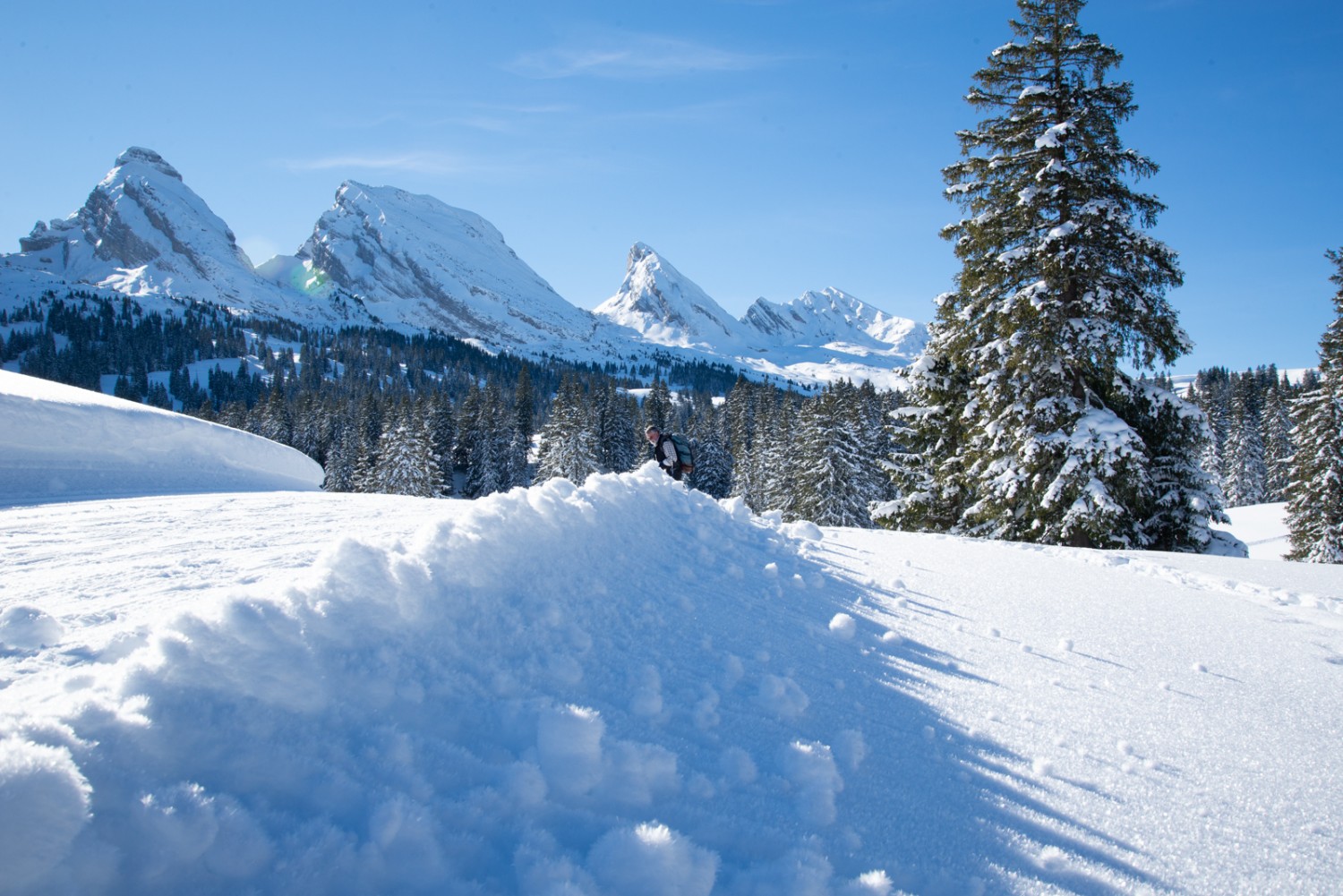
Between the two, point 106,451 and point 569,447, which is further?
point 569,447

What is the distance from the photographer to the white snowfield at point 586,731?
1604 millimetres

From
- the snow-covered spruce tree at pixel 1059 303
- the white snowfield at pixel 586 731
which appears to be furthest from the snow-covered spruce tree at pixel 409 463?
the white snowfield at pixel 586 731

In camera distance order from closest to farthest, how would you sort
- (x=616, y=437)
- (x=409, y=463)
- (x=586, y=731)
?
(x=586, y=731) < (x=409, y=463) < (x=616, y=437)

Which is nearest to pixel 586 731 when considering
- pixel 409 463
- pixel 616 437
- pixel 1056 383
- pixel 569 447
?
pixel 1056 383

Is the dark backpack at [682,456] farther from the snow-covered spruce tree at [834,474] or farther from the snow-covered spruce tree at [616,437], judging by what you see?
the snow-covered spruce tree at [616,437]

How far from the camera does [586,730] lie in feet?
7.25

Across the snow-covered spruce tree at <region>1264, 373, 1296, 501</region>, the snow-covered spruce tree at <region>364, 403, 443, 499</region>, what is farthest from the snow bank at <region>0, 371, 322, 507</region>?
the snow-covered spruce tree at <region>1264, 373, 1296, 501</region>

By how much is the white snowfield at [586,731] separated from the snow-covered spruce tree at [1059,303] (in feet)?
22.6

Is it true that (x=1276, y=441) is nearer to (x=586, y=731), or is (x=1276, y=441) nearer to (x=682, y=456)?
(x=682, y=456)

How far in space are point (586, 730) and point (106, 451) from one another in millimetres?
9177

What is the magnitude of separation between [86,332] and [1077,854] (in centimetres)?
18516

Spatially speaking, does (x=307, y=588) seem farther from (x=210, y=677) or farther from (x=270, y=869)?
(x=270, y=869)

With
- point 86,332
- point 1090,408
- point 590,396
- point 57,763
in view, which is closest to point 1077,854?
point 57,763

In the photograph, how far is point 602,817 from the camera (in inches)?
77.4
